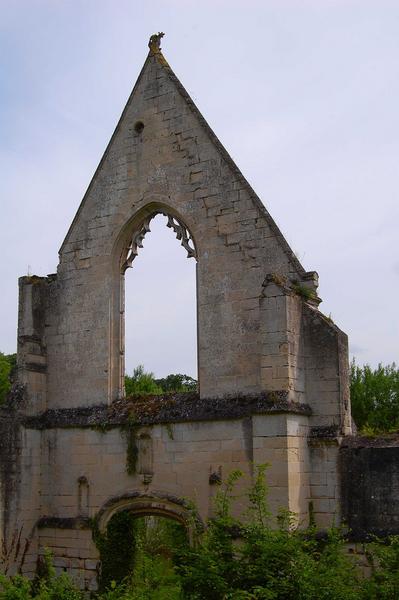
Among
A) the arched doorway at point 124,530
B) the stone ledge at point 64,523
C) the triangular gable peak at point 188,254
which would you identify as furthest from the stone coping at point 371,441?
the stone ledge at point 64,523

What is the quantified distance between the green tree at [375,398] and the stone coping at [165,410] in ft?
49.2

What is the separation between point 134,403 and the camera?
42.9 ft

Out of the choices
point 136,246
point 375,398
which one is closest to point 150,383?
point 375,398

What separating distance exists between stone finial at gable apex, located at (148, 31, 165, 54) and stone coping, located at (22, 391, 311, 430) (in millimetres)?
6245

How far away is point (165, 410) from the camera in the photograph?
1246cm

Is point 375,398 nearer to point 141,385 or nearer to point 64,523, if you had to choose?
point 141,385

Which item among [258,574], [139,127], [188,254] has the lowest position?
[258,574]

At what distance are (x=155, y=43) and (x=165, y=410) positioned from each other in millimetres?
6687

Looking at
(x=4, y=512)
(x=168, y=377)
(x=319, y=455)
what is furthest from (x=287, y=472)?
(x=168, y=377)

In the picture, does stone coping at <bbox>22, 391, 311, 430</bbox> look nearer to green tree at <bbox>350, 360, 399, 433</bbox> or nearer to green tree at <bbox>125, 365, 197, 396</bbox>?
green tree at <bbox>125, 365, 197, 396</bbox>

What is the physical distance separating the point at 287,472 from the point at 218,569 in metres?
2.94

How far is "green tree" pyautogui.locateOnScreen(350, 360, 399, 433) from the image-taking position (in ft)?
87.4

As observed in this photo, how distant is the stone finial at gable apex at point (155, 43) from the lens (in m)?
14.2

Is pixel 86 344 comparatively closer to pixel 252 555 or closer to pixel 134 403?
pixel 134 403
